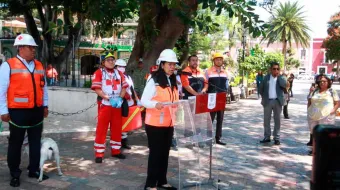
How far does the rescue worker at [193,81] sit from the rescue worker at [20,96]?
3017mm

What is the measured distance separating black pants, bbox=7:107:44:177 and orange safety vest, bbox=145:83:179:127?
164cm

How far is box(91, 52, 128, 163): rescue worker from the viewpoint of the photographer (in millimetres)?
6125

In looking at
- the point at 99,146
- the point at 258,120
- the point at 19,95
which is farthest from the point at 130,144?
the point at 258,120

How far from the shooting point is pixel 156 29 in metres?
7.96

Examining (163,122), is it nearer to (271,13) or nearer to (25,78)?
(25,78)

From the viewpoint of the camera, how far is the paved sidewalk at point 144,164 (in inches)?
203

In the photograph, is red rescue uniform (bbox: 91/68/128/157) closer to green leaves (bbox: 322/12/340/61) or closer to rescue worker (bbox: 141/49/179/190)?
rescue worker (bbox: 141/49/179/190)

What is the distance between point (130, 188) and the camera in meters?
4.92

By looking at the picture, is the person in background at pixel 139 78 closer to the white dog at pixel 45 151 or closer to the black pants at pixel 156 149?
the white dog at pixel 45 151

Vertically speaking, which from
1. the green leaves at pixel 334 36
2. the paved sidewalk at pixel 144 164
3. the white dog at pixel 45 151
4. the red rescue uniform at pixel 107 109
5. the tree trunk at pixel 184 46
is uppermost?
the green leaves at pixel 334 36

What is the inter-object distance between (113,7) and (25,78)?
1.83 m

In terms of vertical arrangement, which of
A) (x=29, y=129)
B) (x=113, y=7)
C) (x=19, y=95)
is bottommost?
(x=29, y=129)

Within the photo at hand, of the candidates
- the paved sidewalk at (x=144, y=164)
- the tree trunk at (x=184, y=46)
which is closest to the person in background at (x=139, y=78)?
the paved sidewalk at (x=144, y=164)

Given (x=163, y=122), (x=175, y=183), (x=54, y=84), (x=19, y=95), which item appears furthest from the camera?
(x=54, y=84)
